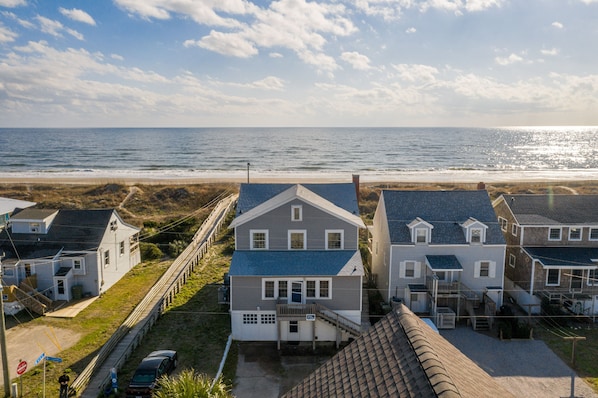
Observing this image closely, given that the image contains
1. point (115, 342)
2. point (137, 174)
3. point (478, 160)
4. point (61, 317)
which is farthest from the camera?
point (478, 160)

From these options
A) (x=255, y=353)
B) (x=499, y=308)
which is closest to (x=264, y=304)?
(x=255, y=353)

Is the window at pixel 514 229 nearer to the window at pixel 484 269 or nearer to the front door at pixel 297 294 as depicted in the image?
the window at pixel 484 269

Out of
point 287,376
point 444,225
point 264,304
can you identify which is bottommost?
point 287,376

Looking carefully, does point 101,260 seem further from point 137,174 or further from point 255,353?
point 137,174

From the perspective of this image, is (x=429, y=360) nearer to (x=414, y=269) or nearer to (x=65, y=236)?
(x=414, y=269)

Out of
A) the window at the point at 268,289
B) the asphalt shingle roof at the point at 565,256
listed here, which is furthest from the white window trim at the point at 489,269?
the window at the point at 268,289

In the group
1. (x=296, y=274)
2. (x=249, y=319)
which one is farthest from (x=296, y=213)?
(x=249, y=319)
